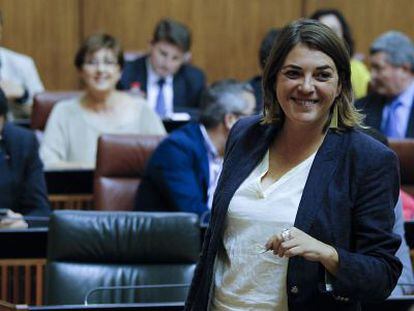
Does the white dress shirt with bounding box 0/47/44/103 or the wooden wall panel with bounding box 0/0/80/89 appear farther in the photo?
the wooden wall panel with bounding box 0/0/80/89

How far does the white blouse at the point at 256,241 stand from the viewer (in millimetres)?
2182

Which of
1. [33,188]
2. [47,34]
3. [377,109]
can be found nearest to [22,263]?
[33,188]

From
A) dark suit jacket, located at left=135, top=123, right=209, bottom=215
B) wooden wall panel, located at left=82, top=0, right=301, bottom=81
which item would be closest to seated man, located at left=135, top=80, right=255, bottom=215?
dark suit jacket, located at left=135, top=123, right=209, bottom=215

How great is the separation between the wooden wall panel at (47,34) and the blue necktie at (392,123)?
3.13 metres

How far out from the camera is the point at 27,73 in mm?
6723

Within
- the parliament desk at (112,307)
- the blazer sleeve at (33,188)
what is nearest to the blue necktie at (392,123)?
the blazer sleeve at (33,188)

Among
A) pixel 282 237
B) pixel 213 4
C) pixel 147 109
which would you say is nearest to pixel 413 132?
pixel 147 109

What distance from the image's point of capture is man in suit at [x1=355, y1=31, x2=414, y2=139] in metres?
5.70

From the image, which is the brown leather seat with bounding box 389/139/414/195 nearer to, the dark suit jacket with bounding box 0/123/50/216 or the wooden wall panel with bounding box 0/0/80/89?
the dark suit jacket with bounding box 0/123/50/216

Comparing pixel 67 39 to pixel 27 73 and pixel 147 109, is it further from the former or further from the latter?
pixel 147 109

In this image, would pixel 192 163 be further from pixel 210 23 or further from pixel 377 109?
pixel 210 23

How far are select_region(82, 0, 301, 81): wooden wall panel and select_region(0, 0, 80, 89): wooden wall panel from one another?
0.47 ft

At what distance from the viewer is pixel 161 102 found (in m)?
6.79

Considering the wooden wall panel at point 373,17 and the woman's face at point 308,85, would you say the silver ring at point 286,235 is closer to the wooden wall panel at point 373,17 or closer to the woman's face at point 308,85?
the woman's face at point 308,85
